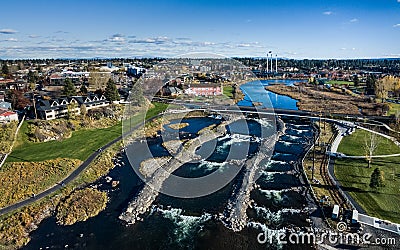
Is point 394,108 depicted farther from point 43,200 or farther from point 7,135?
point 7,135

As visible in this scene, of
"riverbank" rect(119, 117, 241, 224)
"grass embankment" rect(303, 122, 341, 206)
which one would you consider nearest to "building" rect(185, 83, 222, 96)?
"riverbank" rect(119, 117, 241, 224)

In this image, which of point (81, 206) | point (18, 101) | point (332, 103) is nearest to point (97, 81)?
point (18, 101)

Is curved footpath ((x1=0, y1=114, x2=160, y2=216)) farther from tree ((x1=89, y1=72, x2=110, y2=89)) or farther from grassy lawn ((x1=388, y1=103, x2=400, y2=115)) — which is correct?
grassy lawn ((x1=388, y1=103, x2=400, y2=115))

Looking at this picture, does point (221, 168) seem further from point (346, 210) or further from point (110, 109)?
point (110, 109)

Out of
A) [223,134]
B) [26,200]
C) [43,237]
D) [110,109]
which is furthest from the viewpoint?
[110,109]

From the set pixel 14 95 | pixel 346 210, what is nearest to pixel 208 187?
pixel 346 210

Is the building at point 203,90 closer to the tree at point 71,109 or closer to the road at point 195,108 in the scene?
the road at point 195,108

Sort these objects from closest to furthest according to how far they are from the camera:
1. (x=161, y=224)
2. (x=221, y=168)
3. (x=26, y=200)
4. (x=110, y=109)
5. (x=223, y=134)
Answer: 1. (x=161, y=224)
2. (x=26, y=200)
3. (x=221, y=168)
4. (x=223, y=134)
5. (x=110, y=109)
